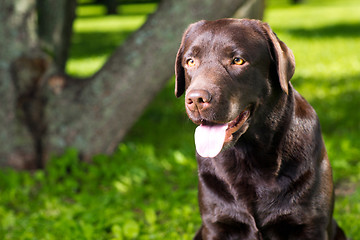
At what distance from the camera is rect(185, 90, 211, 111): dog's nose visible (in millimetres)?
2641

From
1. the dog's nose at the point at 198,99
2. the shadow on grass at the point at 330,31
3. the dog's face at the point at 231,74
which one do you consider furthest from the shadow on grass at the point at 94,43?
the dog's nose at the point at 198,99

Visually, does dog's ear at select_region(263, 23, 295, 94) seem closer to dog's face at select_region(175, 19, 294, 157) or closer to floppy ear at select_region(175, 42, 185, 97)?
dog's face at select_region(175, 19, 294, 157)

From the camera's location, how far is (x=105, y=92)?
5637 mm

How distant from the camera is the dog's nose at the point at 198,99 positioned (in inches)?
104

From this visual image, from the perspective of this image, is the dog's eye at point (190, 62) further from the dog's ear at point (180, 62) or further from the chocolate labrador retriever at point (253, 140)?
the dog's ear at point (180, 62)

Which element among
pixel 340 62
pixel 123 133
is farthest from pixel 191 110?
pixel 340 62

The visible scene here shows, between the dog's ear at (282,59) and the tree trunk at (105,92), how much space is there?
2.57 metres

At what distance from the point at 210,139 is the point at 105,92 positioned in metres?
2.97

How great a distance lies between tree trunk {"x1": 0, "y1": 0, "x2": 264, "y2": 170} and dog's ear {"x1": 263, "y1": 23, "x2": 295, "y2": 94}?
257 centimetres

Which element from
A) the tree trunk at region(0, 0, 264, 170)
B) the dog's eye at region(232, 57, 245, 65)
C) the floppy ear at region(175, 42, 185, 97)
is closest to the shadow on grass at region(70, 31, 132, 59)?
the tree trunk at region(0, 0, 264, 170)

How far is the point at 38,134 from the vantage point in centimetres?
582

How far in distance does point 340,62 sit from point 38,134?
24.3 feet

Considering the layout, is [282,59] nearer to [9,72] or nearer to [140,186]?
[140,186]

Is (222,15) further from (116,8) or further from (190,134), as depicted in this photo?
(116,8)
